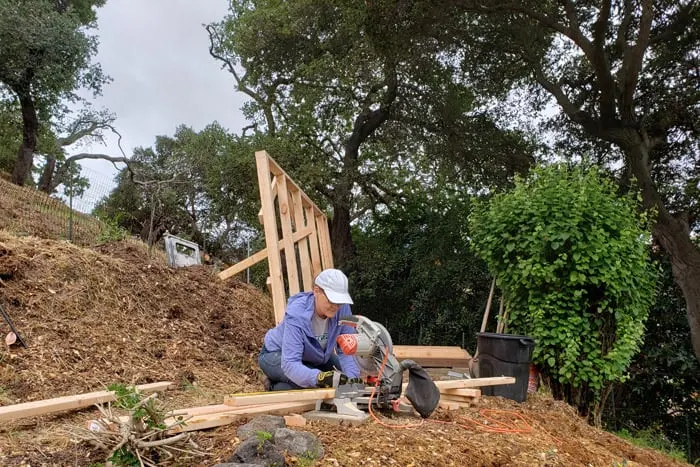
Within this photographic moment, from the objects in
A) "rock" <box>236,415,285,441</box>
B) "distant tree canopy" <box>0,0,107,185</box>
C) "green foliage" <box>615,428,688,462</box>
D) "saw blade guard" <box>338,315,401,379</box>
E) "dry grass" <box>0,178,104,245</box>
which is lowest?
"green foliage" <box>615,428,688,462</box>

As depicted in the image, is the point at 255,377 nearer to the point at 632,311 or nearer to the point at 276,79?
the point at 632,311

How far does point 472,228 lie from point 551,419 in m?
2.58

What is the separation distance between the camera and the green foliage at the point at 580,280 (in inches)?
211

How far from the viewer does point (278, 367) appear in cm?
361

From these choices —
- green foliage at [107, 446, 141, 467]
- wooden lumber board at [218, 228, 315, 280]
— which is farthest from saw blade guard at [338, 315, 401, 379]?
wooden lumber board at [218, 228, 315, 280]

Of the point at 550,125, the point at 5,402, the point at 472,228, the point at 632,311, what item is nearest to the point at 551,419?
the point at 632,311

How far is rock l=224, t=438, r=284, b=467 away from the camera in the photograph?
7.51 feet

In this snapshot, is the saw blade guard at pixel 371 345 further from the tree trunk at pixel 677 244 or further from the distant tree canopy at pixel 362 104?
the distant tree canopy at pixel 362 104

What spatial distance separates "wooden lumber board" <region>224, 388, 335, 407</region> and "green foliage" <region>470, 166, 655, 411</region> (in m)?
3.10

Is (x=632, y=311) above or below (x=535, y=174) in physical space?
below

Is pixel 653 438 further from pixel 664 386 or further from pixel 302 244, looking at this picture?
pixel 302 244

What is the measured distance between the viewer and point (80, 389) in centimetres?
430

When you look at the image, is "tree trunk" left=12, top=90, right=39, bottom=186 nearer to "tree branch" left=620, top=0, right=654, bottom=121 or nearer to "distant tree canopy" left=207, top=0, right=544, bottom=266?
"distant tree canopy" left=207, top=0, right=544, bottom=266

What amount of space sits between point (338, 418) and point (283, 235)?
10.8 ft
